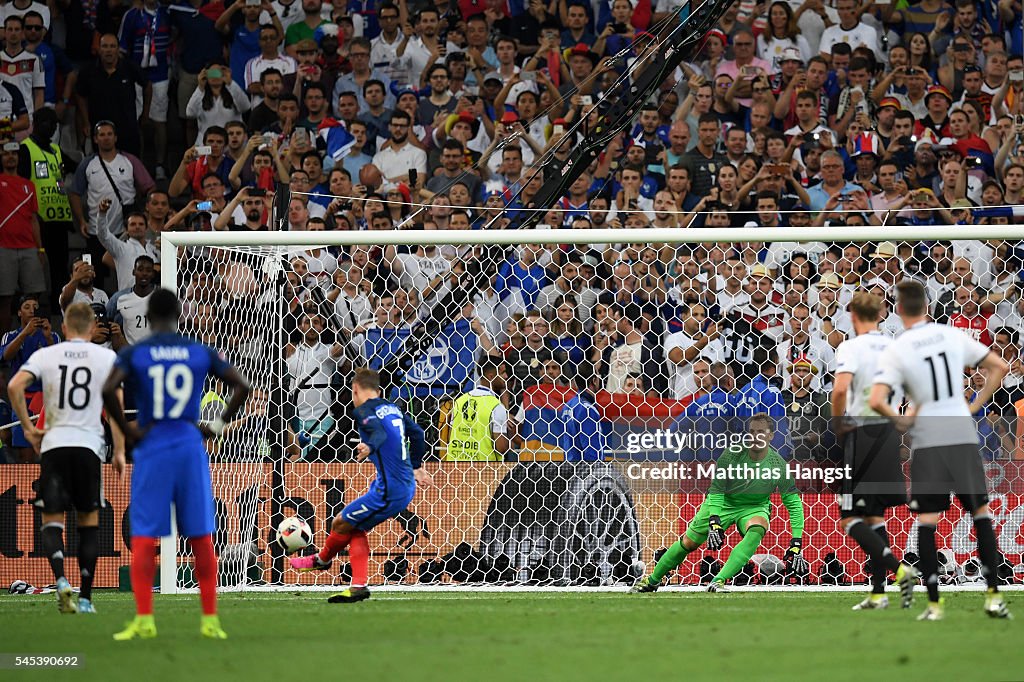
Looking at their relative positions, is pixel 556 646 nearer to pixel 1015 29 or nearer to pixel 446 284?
pixel 446 284

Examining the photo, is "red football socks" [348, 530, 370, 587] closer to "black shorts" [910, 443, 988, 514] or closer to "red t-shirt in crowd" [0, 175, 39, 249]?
"black shorts" [910, 443, 988, 514]

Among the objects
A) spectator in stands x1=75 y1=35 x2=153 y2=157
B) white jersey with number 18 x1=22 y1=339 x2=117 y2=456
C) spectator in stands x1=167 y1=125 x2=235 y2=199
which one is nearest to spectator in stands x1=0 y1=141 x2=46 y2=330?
spectator in stands x1=75 y1=35 x2=153 y2=157

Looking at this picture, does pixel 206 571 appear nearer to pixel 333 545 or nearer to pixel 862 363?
pixel 333 545

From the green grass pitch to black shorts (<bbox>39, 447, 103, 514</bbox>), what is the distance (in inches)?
30.1

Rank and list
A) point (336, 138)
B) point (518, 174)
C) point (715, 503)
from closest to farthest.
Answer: point (715, 503), point (518, 174), point (336, 138)

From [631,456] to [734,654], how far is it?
16.5 feet

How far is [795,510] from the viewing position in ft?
37.0

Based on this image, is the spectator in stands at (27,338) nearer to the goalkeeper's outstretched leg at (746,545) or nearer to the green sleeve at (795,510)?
the goalkeeper's outstretched leg at (746,545)

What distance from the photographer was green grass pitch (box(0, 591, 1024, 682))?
6.23 meters

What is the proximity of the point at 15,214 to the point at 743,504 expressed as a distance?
9.08 m

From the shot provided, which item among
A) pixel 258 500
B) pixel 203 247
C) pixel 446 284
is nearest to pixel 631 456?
pixel 446 284

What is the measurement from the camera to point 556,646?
720 centimetres

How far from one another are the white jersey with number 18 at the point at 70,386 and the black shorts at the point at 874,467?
5.14 metres

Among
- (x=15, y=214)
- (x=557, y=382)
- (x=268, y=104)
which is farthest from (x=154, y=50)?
(x=557, y=382)
